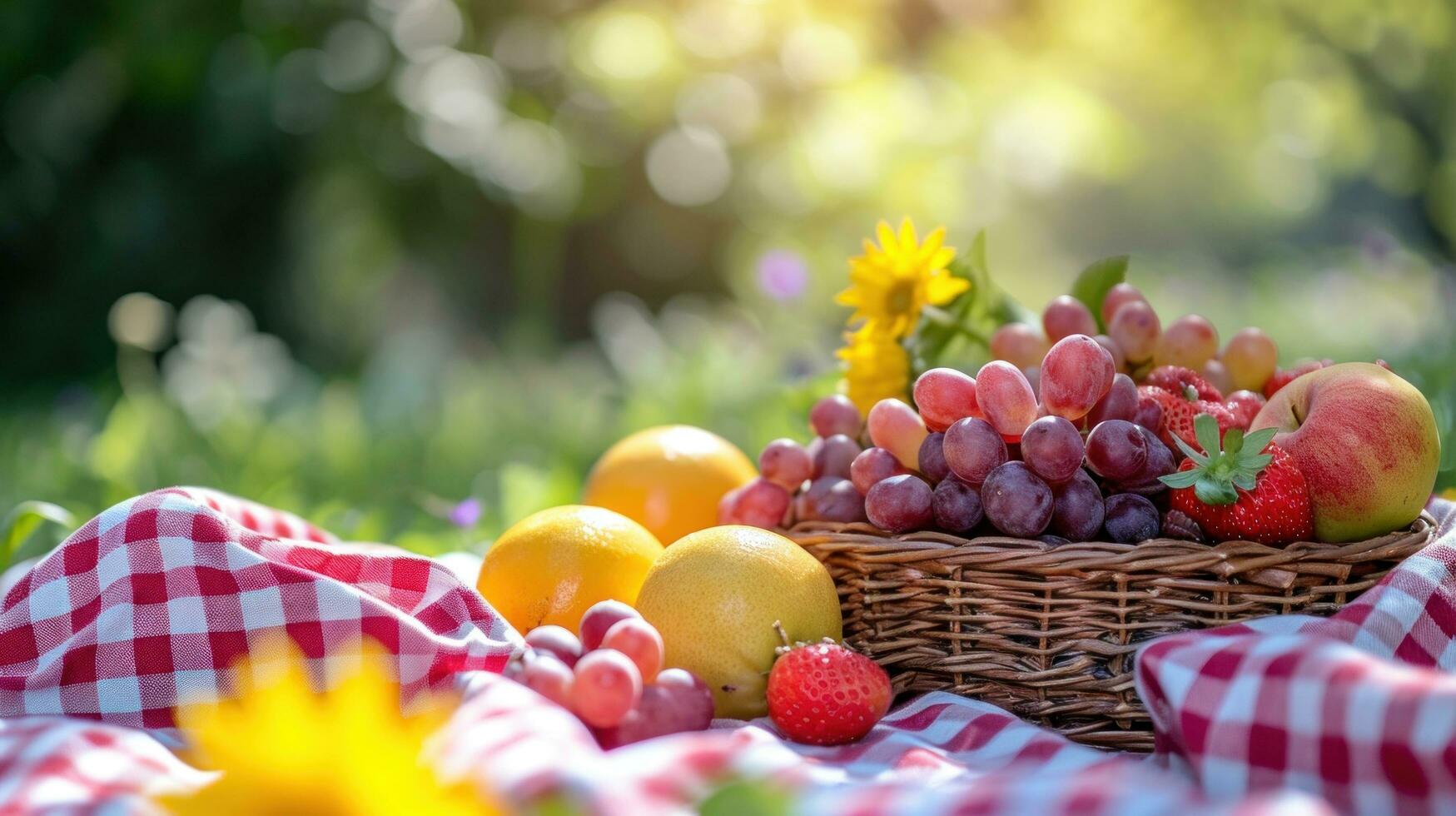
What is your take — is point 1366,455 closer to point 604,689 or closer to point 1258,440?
point 1258,440

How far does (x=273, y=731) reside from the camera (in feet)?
1.71

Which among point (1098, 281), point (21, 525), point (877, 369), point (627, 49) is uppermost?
point (627, 49)

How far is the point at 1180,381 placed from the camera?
105cm

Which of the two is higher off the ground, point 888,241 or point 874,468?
point 888,241

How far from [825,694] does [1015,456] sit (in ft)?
0.96

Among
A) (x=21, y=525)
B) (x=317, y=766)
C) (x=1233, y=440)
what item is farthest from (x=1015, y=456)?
(x=21, y=525)

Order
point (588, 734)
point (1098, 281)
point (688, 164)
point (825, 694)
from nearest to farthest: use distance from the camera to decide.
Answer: point (588, 734), point (825, 694), point (1098, 281), point (688, 164)

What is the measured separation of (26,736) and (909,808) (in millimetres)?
591

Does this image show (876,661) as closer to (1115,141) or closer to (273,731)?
(273,731)

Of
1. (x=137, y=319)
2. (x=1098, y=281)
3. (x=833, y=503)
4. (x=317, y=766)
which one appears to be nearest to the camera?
(x=317, y=766)

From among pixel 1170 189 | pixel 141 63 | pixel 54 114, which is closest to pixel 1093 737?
pixel 141 63

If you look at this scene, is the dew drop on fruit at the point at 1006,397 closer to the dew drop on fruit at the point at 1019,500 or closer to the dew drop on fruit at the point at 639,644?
the dew drop on fruit at the point at 1019,500

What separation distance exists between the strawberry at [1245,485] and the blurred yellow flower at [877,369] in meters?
0.37

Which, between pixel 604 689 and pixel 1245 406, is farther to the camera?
pixel 1245 406
